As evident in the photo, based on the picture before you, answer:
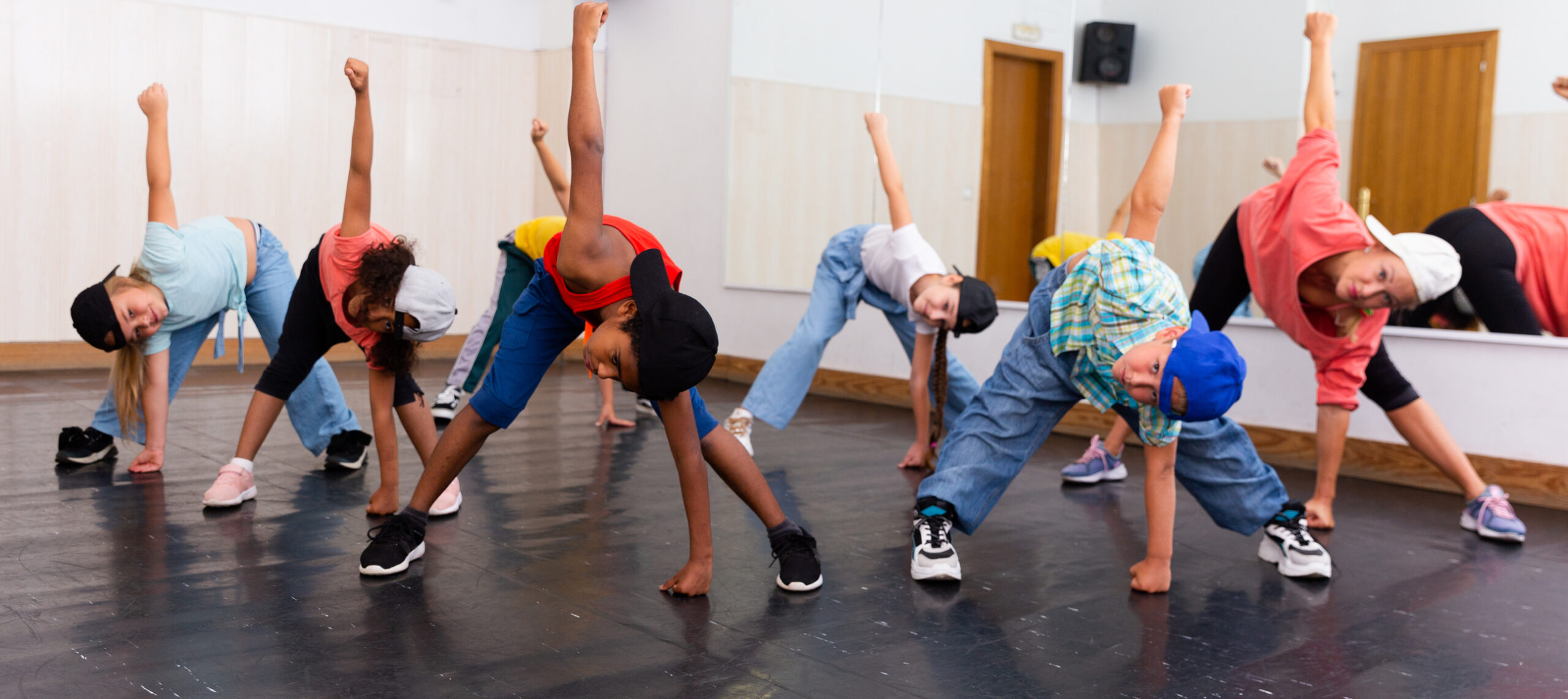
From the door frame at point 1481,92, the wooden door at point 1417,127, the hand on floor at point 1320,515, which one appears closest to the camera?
the hand on floor at point 1320,515

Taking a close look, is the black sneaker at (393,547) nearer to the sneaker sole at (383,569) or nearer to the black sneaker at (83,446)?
the sneaker sole at (383,569)

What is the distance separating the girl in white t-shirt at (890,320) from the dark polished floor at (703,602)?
38cm

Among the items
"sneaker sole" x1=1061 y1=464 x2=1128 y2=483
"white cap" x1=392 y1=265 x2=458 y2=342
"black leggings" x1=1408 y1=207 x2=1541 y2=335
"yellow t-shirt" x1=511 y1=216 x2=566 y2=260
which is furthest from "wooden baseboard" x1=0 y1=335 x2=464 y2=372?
"black leggings" x1=1408 y1=207 x2=1541 y2=335

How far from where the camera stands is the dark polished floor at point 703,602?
1800mm

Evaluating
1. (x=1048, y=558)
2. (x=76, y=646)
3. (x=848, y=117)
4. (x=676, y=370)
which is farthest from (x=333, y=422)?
(x=848, y=117)

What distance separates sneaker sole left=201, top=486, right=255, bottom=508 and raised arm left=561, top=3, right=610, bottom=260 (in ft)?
4.41

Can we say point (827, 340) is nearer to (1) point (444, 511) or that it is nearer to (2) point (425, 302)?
(1) point (444, 511)

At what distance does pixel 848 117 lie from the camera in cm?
628

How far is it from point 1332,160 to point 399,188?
5.39 m

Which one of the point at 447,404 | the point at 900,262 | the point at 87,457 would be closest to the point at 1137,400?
the point at 900,262

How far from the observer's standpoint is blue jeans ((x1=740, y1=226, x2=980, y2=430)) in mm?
3729

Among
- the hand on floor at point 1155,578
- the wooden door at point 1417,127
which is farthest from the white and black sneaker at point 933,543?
the wooden door at point 1417,127

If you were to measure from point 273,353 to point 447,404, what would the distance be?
1222 millimetres

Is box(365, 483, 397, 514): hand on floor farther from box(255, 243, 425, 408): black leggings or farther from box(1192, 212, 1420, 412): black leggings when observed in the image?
box(1192, 212, 1420, 412): black leggings
